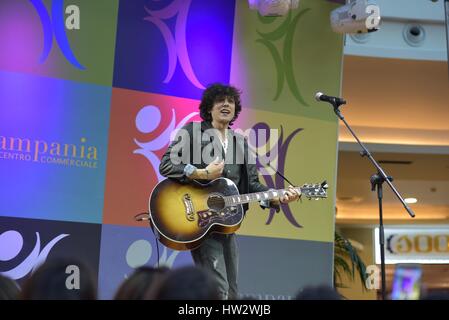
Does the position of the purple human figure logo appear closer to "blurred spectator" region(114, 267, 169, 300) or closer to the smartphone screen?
the smartphone screen

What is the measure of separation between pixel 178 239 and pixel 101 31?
2435 millimetres

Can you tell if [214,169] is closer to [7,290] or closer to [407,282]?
[407,282]

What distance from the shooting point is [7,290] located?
2.23 m

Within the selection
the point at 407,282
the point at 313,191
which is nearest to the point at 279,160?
the point at 313,191

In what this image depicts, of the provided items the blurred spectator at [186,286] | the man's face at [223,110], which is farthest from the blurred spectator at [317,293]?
the man's face at [223,110]

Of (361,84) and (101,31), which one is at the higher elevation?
(361,84)

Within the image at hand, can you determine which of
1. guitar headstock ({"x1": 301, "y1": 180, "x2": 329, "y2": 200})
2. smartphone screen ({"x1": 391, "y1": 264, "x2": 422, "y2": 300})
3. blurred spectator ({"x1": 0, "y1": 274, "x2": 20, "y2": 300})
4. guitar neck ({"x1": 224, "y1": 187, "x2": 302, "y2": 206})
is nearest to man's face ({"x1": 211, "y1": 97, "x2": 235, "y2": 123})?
guitar neck ({"x1": 224, "y1": 187, "x2": 302, "y2": 206})

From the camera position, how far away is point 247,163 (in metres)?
4.89

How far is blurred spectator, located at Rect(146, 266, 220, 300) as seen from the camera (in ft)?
6.28

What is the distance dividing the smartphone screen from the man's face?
233 centimetres

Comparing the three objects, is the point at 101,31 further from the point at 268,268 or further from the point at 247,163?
the point at 268,268

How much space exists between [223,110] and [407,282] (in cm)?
251

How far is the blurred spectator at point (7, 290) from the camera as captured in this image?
2199mm
